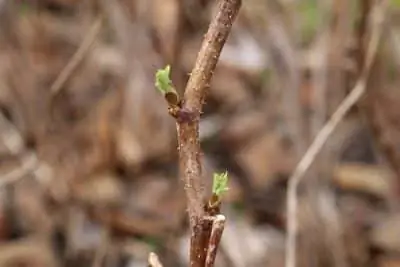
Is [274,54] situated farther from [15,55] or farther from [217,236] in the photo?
[217,236]

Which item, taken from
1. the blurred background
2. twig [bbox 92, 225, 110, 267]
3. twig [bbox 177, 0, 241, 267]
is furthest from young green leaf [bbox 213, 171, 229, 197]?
twig [bbox 92, 225, 110, 267]

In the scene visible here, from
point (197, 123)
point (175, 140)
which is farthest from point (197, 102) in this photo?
point (175, 140)

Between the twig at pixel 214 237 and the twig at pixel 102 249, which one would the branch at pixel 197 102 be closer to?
the twig at pixel 214 237

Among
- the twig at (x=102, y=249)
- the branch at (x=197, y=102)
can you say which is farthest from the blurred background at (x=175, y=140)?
the branch at (x=197, y=102)

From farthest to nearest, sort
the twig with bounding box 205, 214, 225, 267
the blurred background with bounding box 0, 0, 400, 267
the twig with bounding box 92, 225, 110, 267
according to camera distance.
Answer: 1. the twig with bounding box 92, 225, 110, 267
2. the blurred background with bounding box 0, 0, 400, 267
3. the twig with bounding box 205, 214, 225, 267

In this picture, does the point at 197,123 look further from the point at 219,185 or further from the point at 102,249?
the point at 102,249

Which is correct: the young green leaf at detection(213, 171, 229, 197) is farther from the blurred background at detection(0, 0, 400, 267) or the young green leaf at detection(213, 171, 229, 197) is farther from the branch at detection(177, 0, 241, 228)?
the blurred background at detection(0, 0, 400, 267)
